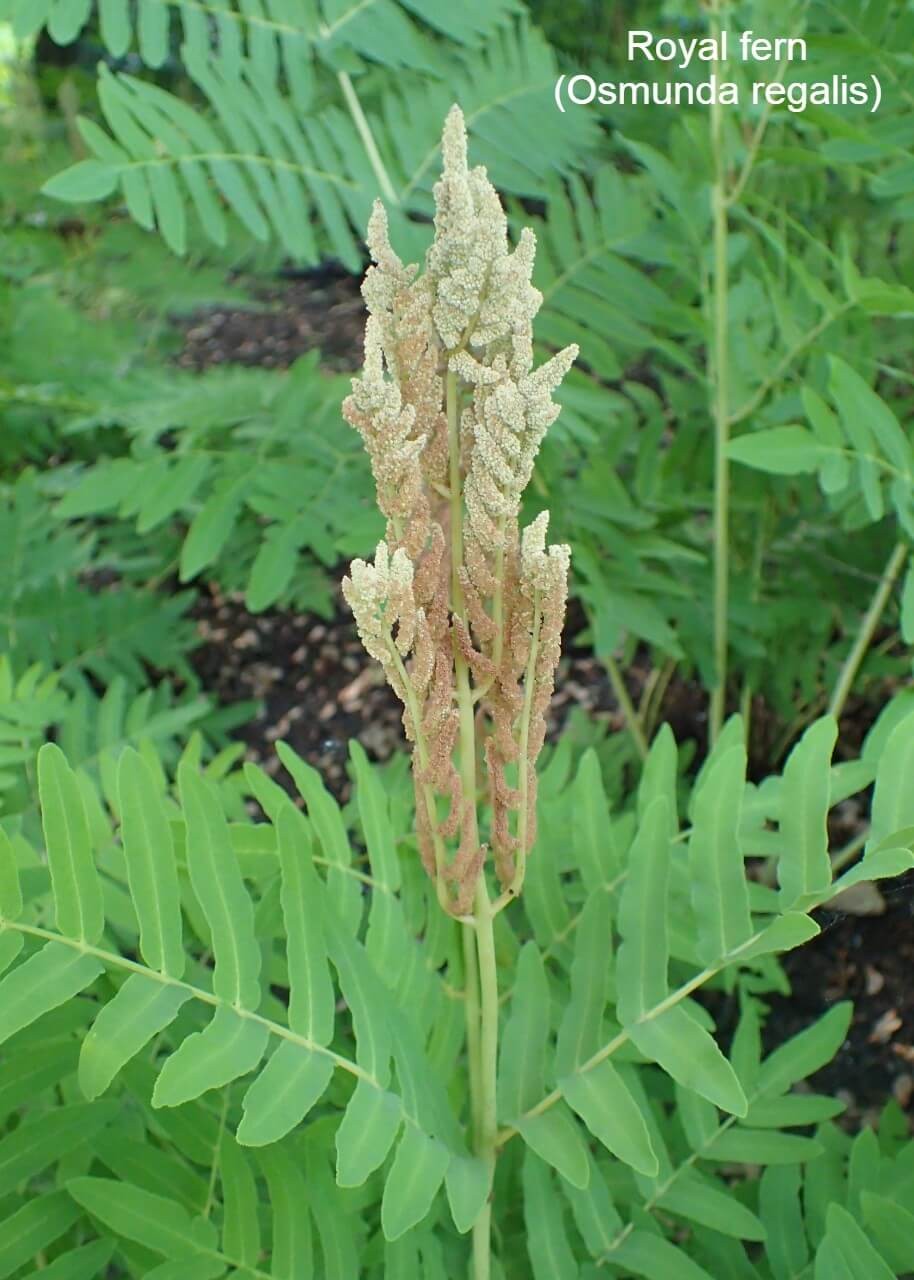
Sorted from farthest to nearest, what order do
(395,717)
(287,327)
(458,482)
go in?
(287,327) → (395,717) → (458,482)

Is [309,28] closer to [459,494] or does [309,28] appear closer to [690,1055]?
[459,494]

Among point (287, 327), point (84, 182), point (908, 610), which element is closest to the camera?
point (908, 610)

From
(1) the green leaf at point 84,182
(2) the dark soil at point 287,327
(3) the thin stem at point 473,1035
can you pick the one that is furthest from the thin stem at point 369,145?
(2) the dark soil at point 287,327

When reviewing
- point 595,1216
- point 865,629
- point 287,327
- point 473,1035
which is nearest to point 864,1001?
point 865,629

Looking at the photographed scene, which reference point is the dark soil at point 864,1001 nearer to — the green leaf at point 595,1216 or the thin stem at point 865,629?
the thin stem at point 865,629

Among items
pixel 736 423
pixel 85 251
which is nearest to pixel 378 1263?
pixel 736 423

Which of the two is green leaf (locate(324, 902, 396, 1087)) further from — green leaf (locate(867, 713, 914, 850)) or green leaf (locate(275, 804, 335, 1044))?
green leaf (locate(867, 713, 914, 850))
